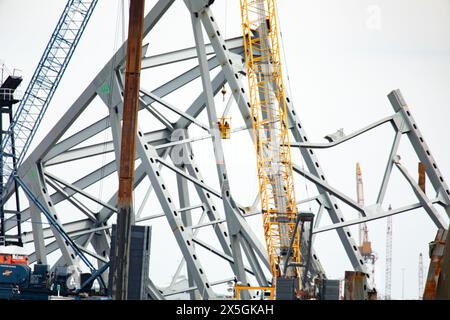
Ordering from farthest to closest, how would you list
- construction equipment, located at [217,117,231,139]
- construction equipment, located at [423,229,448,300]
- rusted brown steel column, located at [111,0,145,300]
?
construction equipment, located at [217,117,231,139], rusted brown steel column, located at [111,0,145,300], construction equipment, located at [423,229,448,300]

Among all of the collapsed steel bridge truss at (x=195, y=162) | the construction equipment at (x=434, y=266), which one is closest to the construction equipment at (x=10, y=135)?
the collapsed steel bridge truss at (x=195, y=162)

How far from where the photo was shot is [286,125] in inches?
2290

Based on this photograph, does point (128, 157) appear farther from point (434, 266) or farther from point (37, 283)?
point (434, 266)

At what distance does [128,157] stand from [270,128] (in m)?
10.8

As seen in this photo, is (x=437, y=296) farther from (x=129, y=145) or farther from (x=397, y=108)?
(x=397, y=108)

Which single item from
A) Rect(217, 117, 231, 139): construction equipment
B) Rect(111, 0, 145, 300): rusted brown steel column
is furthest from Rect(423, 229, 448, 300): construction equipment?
Rect(217, 117, 231, 139): construction equipment

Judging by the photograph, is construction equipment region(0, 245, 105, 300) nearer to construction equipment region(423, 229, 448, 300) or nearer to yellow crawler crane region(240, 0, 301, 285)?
yellow crawler crane region(240, 0, 301, 285)

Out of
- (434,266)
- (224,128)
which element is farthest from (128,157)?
(434,266)

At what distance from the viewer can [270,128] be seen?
2287 inches

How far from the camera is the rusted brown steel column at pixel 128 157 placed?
156ft

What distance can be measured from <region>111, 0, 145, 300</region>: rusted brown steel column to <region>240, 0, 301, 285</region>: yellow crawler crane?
8987 millimetres

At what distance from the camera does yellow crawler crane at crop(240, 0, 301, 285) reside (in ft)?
185

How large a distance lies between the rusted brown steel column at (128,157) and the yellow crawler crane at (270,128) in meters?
8.99

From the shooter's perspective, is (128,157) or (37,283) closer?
(128,157)
